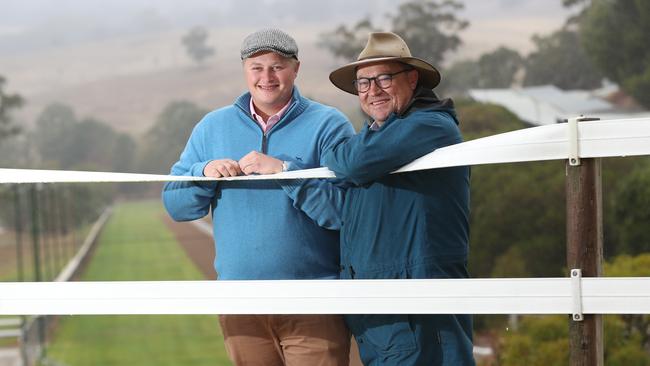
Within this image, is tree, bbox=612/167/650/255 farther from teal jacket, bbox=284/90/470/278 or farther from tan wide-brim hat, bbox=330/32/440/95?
teal jacket, bbox=284/90/470/278

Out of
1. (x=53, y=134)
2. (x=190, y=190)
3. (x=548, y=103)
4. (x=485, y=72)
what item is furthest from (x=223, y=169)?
(x=53, y=134)

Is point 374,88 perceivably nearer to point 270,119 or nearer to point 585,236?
point 270,119

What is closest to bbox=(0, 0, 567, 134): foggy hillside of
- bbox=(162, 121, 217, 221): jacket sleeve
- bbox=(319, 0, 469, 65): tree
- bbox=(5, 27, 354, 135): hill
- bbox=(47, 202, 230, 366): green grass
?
bbox=(5, 27, 354, 135): hill

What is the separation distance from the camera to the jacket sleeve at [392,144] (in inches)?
121

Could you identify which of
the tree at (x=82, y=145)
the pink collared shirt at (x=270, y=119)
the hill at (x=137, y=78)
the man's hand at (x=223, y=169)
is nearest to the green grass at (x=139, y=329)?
the tree at (x=82, y=145)

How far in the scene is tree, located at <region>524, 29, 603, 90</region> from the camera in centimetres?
9138

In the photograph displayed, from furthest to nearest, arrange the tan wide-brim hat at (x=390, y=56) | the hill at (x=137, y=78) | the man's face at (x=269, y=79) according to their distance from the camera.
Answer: the hill at (x=137, y=78) → the man's face at (x=269, y=79) → the tan wide-brim hat at (x=390, y=56)

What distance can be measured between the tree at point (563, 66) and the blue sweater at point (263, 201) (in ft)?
289

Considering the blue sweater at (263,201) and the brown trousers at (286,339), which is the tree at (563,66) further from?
the brown trousers at (286,339)

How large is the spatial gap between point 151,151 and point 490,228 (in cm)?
7586

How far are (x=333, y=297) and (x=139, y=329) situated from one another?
60.0 meters

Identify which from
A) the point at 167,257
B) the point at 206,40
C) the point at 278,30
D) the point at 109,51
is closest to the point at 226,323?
the point at 278,30

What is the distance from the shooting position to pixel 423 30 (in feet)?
298

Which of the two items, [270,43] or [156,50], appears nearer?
[270,43]
